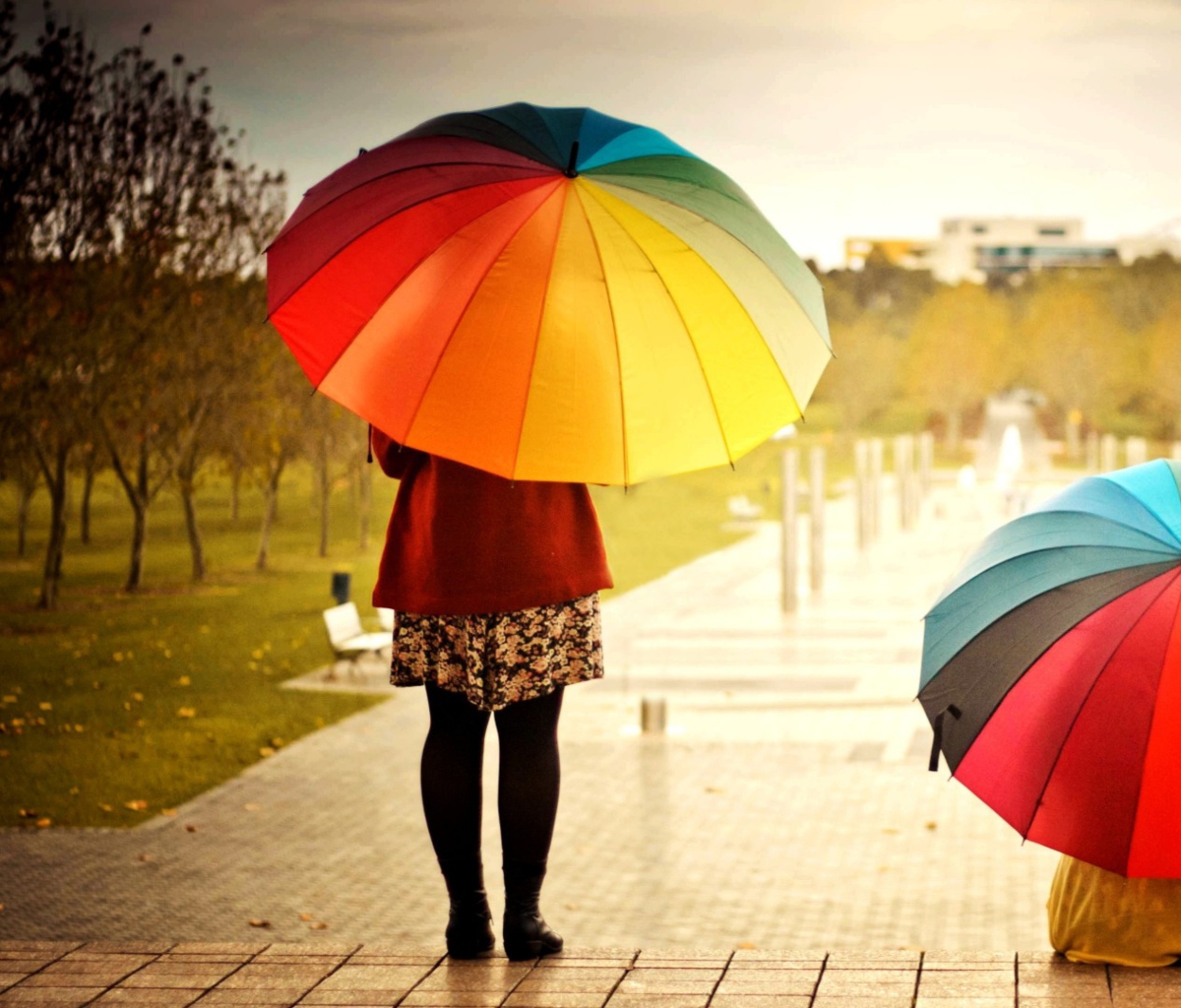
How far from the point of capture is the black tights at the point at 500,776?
3.81m

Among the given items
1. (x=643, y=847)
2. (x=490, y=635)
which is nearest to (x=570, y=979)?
(x=490, y=635)

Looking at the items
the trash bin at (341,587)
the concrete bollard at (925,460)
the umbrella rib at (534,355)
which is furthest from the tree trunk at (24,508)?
the concrete bollard at (925,460)

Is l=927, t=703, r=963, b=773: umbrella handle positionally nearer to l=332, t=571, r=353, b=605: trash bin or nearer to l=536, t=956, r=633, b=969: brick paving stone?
l=536, t=956, r=633, b=969: brick paving stone

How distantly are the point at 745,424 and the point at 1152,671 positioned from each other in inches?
39.8

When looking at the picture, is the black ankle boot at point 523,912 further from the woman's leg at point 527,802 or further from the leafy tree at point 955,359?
the leafy tree at point 955,359

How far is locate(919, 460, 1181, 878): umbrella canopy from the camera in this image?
3.40 meters

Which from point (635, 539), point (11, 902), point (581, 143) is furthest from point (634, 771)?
point (635, 539)

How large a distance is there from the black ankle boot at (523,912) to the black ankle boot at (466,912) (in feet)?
0.23

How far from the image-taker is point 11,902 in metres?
6.57

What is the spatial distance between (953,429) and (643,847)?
5689 cm

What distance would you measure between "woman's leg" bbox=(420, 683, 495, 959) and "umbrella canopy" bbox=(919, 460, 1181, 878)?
1.08 metres

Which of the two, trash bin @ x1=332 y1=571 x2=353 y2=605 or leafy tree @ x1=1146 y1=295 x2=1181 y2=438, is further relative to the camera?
leafy tree @ x1=1146 y1=295 x2=1181 y2=438

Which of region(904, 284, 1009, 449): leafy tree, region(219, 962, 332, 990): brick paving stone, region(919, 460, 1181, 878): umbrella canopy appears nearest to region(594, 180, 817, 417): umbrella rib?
region(919, 460, 1181, 878): umbrella canopy

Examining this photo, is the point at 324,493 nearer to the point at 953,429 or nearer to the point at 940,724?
the point at 940,724
